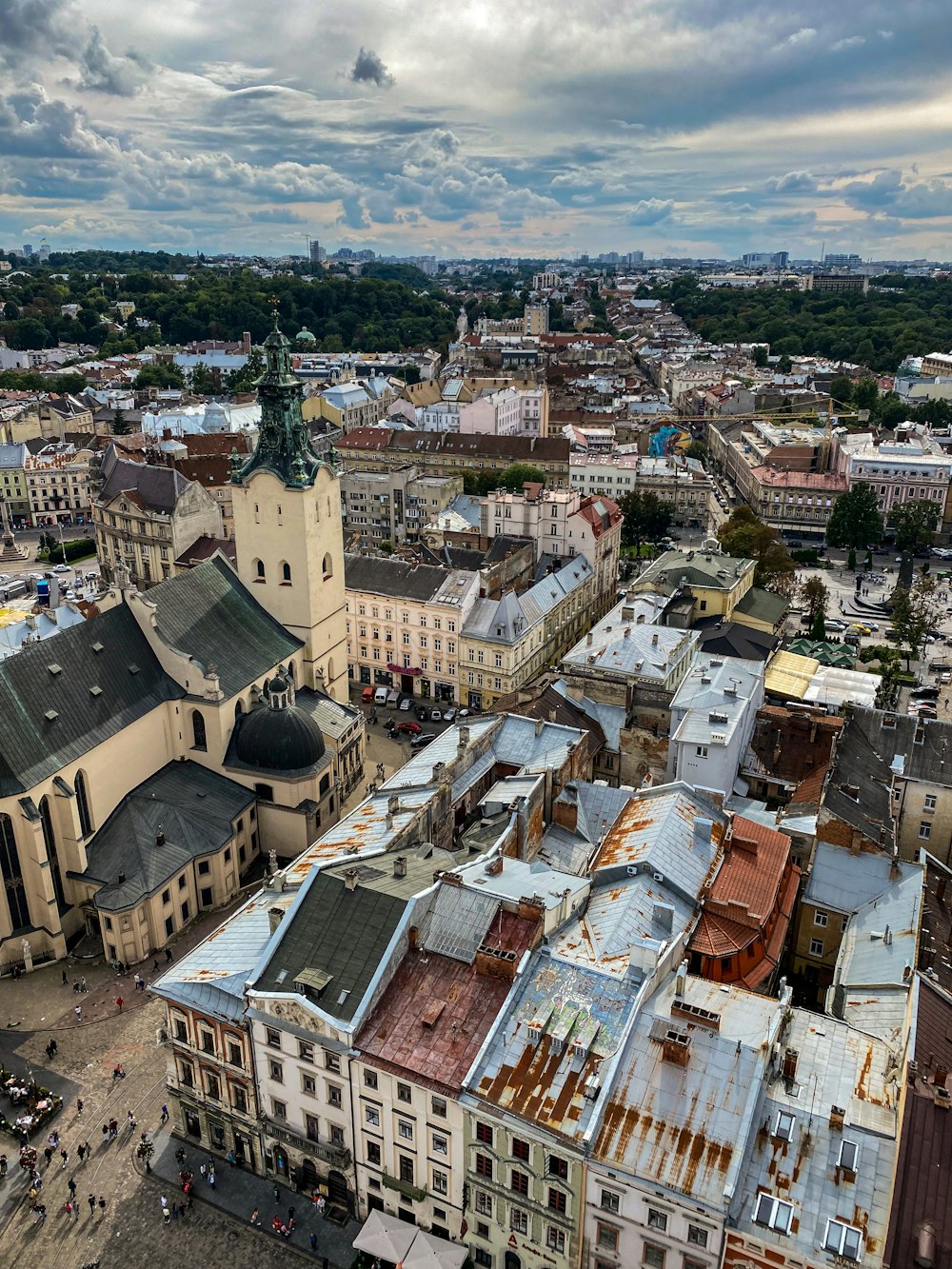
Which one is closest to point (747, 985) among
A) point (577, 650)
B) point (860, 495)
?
point (577, 650)

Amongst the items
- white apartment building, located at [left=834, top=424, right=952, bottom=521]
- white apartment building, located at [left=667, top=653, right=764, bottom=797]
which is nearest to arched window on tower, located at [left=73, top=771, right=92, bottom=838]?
white apartment building, located at [left=667, top=653, right=764, bottom=797]

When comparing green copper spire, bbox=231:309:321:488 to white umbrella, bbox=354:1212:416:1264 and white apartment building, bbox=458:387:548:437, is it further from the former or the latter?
white apartment building, bbox=458:387:548:437

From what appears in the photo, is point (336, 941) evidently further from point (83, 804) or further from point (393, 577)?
point (393, 577)

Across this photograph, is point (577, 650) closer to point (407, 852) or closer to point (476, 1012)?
point (407, 852)

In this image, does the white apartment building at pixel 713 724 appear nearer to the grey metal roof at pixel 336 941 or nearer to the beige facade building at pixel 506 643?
the beige facade building at pixel 506 643

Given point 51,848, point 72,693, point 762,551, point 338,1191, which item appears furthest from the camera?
point 762,551

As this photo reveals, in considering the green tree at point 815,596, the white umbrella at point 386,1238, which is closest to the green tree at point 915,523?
the green tree at point 815,596

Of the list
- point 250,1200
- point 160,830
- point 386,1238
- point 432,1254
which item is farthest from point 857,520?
point 250,1200
